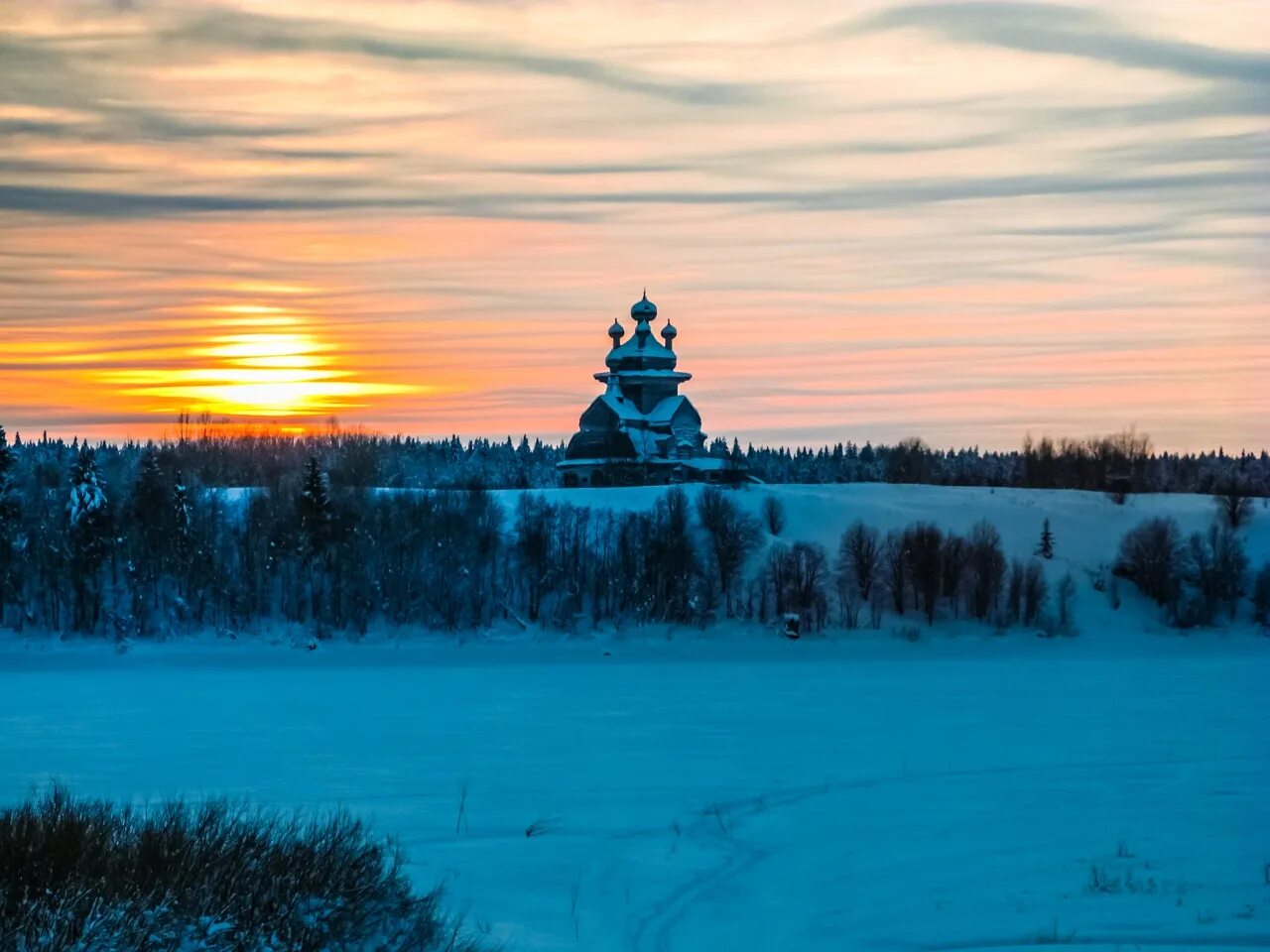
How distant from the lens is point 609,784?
21953 millimetres

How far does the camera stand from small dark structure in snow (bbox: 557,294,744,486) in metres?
82.8

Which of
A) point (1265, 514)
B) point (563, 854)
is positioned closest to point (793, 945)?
point (563, 854)

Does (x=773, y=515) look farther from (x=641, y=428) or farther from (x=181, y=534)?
(x=181, y=534)

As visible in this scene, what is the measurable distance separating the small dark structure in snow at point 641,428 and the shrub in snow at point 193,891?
69.6 meters

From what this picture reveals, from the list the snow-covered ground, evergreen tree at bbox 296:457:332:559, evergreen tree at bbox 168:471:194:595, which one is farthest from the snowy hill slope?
the snow-covered ground

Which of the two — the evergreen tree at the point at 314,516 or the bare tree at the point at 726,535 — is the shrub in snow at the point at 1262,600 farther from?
the evergreen tree at the point at 314,516

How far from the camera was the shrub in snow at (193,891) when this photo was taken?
9.87 meters

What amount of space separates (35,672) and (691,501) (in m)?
35.1

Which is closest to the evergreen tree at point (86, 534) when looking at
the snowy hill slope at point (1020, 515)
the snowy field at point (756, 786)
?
the snowy field at point (756, 786)

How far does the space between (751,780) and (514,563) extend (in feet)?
150

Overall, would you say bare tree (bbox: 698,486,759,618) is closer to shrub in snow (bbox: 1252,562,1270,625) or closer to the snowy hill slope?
the snowy hill slope

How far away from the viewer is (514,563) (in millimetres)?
67688

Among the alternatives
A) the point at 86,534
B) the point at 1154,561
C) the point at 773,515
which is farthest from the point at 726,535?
the point at 86,534

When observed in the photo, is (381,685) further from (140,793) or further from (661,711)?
(140,793)
